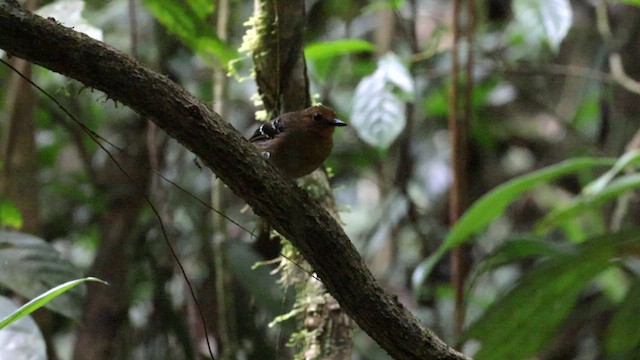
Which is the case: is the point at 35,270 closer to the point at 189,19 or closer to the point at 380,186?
the point at 189,19

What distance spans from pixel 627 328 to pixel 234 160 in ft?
5.56

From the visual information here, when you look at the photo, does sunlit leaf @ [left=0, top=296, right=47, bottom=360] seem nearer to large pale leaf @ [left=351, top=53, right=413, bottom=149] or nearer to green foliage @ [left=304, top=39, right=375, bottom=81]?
large pale leaf @ [left=351, top=53, right=413, bottom=149]

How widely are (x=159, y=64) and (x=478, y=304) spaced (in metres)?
1.89

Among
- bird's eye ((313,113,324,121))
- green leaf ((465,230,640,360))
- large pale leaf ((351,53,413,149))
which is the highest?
large pale leaf ((351,53,413,149))

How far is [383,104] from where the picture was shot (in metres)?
2.53

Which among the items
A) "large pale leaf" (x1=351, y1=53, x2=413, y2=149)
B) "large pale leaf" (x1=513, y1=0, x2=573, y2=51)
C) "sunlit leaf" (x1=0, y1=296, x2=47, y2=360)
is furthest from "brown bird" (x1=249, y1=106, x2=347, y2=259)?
"large pale leaf" (x1=513, y1=0, x2=573, y2=51)

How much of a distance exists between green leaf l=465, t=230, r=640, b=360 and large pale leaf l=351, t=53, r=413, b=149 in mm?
580

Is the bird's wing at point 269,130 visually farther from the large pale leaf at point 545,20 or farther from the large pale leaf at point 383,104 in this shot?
the large pale leaf at point 545,20

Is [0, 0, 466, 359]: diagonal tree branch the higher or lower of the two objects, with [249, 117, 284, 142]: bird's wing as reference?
lower

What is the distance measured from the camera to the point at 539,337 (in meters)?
2.47

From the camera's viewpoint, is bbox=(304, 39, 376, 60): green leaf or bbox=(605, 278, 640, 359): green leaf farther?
bbox=(304, 39, 376, 60): green leaf

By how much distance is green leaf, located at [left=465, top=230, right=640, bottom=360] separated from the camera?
2.37 metres

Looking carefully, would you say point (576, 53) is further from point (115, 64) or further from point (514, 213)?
point (115, 64)

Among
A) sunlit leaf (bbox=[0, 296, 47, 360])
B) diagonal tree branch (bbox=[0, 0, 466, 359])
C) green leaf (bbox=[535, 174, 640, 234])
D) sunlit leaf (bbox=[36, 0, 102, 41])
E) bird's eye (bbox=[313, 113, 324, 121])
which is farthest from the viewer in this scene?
green leaf (bbox=[535, 174, 640, 234])
